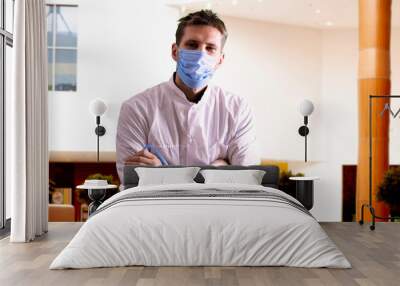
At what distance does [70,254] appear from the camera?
439 cm

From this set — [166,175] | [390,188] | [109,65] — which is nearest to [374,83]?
[390,188]

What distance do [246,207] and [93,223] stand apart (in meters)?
1.17

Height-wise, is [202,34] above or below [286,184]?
above

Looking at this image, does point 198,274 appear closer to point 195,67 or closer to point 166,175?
point 166,175

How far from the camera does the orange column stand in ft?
23.4

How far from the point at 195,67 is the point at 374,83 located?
213cm

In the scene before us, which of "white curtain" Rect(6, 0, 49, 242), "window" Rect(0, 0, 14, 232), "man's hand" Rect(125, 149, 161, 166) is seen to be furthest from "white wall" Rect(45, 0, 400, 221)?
"white curtain" Rect(6, 0, 49, 242)

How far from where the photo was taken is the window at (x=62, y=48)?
7164mm

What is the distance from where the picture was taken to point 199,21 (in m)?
7.10

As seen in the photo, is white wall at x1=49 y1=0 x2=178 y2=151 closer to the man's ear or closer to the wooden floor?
the man's ear

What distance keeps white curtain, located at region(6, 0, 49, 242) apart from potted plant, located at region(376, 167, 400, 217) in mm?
3892

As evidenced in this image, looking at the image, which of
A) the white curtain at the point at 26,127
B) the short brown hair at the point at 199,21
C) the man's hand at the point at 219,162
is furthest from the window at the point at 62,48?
the man's hand at the point at 219,162

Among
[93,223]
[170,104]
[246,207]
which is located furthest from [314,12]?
[93,223]

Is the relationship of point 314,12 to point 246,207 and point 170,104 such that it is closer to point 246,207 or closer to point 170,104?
point 170,104
